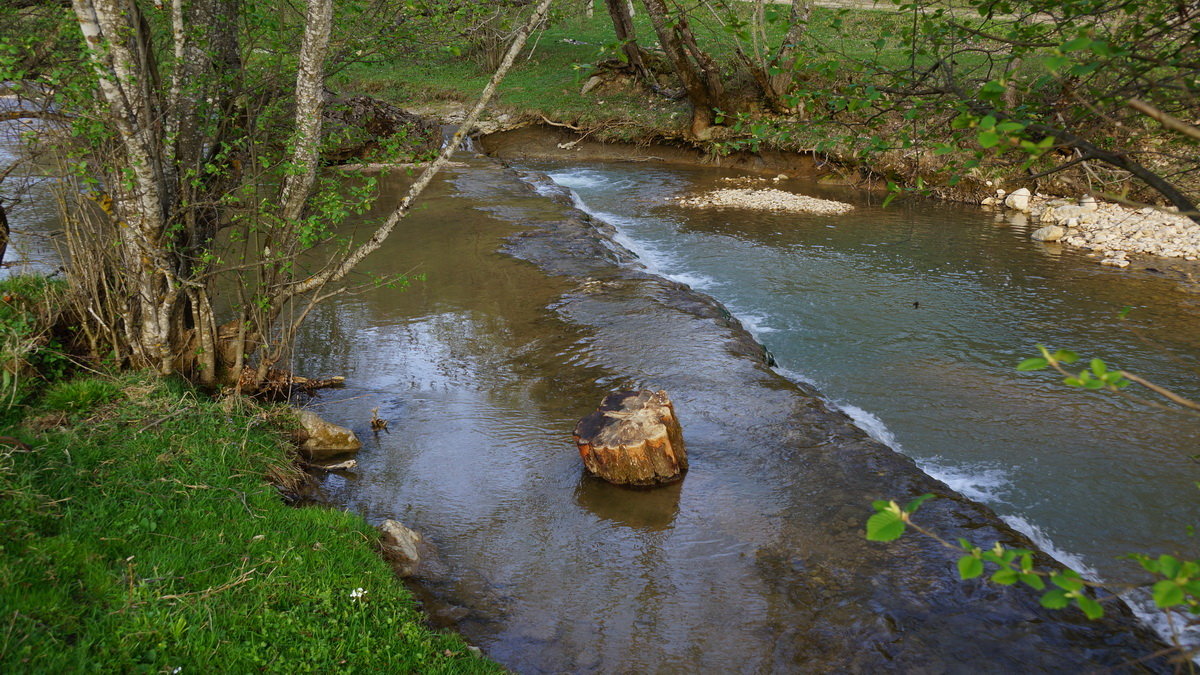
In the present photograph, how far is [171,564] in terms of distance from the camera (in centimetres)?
425

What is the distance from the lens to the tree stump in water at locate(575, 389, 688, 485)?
649 centimetres

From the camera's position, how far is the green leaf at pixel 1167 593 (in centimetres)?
200

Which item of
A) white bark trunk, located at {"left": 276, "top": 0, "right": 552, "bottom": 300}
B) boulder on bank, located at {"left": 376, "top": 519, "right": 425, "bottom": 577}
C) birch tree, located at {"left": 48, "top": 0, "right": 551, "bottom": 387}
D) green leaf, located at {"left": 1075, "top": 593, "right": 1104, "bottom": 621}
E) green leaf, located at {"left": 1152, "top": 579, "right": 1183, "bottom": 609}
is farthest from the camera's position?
white bark trunk, located at {"left": 276, "top": 0, "right": 552, "bottom": 300}

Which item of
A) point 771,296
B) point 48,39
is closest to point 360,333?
point 48,39

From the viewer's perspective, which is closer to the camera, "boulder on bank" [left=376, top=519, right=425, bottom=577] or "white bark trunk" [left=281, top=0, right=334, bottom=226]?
"boulder on bank" [left=376, top=519, right=425, bottom=577]

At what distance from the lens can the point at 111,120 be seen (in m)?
5.65

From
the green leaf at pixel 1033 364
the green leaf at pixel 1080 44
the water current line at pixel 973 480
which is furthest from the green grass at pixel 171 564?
the green leaf at pixel 1080 44

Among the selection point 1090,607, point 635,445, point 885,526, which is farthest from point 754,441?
point 1090,607

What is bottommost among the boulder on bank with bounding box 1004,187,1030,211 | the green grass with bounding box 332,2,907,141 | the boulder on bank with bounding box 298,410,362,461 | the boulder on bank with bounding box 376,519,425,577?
the boulder on bank with bounding box 298,410,362,461

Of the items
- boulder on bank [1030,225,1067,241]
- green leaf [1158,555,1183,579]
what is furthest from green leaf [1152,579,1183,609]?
boulder on bank [1030,225,1067,241]

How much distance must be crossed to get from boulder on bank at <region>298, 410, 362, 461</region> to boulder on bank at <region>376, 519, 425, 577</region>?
1.71 metres

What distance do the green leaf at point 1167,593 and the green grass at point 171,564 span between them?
3200 millimetres

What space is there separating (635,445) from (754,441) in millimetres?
1330

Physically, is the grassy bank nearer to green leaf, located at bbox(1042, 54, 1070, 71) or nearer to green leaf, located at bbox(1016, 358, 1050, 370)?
green leaf, located at bbox(1016, 358, 1050, 370)
